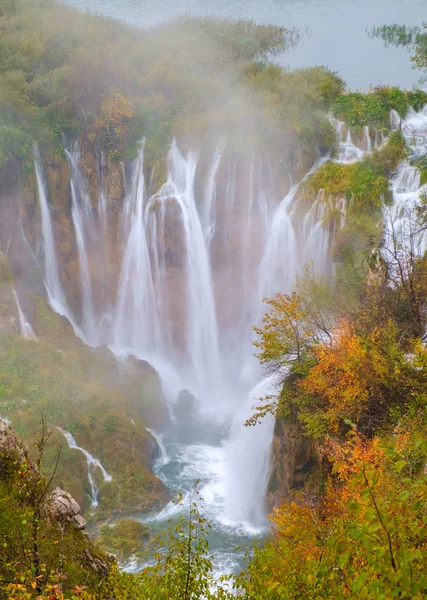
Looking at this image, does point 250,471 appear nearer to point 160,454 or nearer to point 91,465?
point 160,454

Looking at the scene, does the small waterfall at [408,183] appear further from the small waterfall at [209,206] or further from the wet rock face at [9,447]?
the wet rock face at [9,447]

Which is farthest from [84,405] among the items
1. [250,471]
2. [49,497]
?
[49,497]

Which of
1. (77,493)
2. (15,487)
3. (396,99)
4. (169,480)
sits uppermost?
(396,99)

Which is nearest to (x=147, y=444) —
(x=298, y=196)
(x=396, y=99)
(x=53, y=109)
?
(x=298, y=196)

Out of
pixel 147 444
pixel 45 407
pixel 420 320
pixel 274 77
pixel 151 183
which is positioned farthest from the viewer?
pixel 274 77

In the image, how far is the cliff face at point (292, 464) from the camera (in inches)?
657

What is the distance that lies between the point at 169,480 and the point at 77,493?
416 cm

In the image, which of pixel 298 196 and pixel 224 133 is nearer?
pixel 298 196

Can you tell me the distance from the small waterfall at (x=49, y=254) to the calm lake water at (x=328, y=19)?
25.4 metres

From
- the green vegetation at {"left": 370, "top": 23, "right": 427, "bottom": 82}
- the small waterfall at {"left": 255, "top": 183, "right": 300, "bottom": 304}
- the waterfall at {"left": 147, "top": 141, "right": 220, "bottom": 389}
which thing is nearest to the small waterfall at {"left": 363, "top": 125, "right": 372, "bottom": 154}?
the small waterfall at {"left": 255, "top": 183, "right": 300, "bottom": 304}

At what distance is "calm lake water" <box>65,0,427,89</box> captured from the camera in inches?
1737

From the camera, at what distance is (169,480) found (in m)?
21.6

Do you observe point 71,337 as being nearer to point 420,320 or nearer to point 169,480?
point 169,480

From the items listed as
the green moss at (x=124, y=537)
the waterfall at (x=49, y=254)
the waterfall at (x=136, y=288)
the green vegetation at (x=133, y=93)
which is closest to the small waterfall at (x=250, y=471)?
the green moss at (x=124, y=537)
